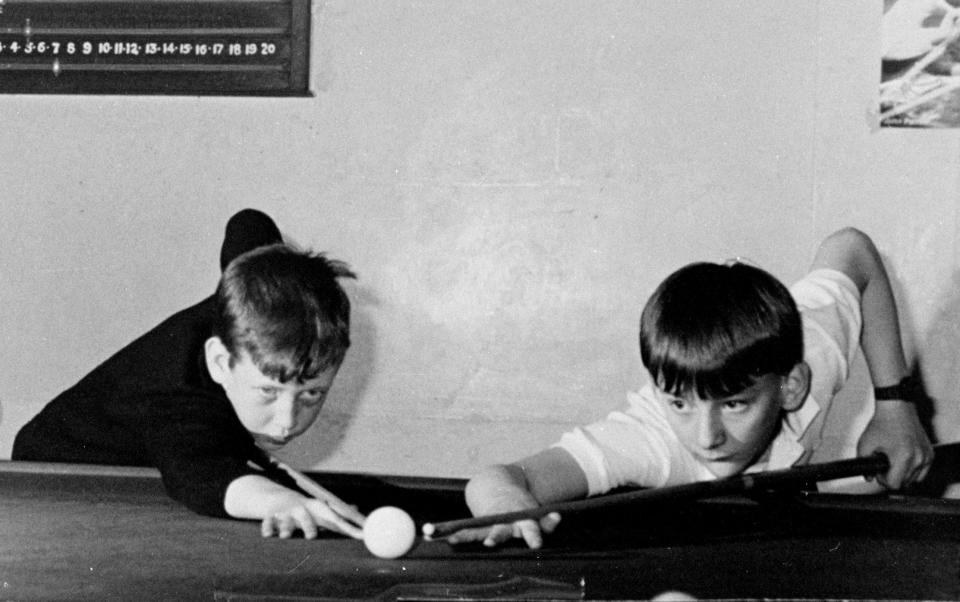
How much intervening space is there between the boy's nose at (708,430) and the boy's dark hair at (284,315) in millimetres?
694

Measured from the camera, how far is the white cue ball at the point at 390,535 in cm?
138

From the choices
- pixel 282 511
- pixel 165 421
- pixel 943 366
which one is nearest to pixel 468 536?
pixel 282 511

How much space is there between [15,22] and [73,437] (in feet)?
4.75

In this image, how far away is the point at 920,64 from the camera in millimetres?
2807

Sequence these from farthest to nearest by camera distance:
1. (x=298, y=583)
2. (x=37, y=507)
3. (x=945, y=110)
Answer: (x=945, y=110)
(x=37, y=507)
(x=298, y=583)

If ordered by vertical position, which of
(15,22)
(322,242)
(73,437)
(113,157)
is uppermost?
(15,22)

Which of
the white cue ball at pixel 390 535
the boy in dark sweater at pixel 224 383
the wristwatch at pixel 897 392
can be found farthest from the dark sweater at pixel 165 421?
the wristwatch at pixel 897 392

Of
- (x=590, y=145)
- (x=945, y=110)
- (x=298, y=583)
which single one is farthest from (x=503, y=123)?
(x=298, y=583)

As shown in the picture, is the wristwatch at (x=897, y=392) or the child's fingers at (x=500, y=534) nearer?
the child's fingers at (x=500, y=534)

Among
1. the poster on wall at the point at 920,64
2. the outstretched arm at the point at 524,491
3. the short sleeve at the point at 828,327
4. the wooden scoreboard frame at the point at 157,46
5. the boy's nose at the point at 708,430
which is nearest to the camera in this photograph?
the outstretched arm at the point at 524,491

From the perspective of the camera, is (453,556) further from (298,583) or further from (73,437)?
(73,437)

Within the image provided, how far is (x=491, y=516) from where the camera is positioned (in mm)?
1475

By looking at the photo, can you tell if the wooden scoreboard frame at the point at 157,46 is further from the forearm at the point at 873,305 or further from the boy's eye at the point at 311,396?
the forearm at the point at 873,305

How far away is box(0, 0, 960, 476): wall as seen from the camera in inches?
114
